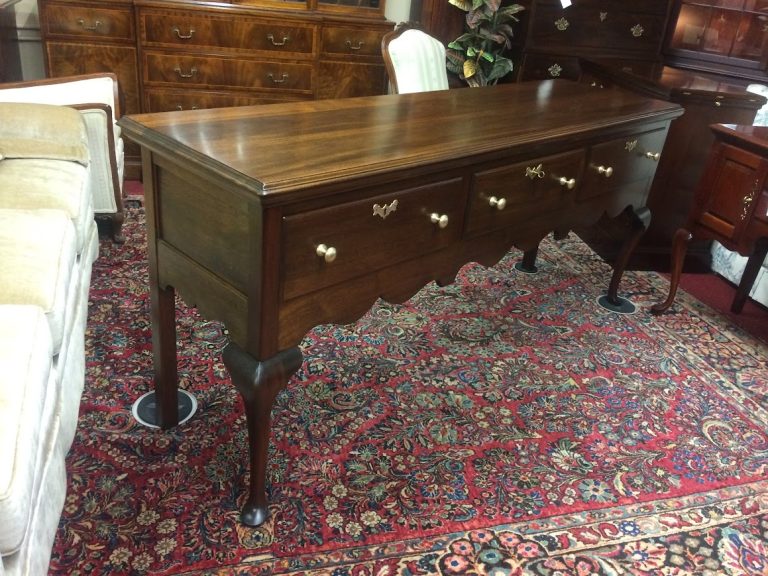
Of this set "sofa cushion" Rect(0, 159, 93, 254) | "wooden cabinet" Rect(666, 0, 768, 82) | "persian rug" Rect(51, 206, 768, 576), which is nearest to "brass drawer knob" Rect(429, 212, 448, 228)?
"persian rug" Rect(51, 206, 768, 576)

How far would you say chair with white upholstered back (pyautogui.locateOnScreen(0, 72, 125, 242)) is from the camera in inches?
109

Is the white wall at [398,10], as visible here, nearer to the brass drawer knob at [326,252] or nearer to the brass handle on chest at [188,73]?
the brass handle on chest at [188,73]

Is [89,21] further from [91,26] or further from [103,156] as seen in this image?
[103,156]

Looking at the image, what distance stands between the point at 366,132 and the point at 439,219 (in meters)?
0.31

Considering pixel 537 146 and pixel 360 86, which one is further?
pixel 360 86

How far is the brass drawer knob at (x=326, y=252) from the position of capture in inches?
56.0

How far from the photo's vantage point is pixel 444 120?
1966mm

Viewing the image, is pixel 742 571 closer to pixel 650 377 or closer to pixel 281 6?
pixel 650 377

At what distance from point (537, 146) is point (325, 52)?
2377mm

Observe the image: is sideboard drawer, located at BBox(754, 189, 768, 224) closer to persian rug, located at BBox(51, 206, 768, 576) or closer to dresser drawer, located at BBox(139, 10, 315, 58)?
persian rug, located at BBox(51, 206, 768, 576)

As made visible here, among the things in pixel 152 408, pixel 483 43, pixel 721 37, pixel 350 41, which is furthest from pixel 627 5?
pixel 152 408

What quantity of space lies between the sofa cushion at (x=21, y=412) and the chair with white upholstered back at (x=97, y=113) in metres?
1.52

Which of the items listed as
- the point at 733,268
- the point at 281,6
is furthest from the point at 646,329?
the point at 281,6

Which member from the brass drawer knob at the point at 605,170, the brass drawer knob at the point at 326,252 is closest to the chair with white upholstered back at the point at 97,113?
the brass drawer knob at the point at 326,252
